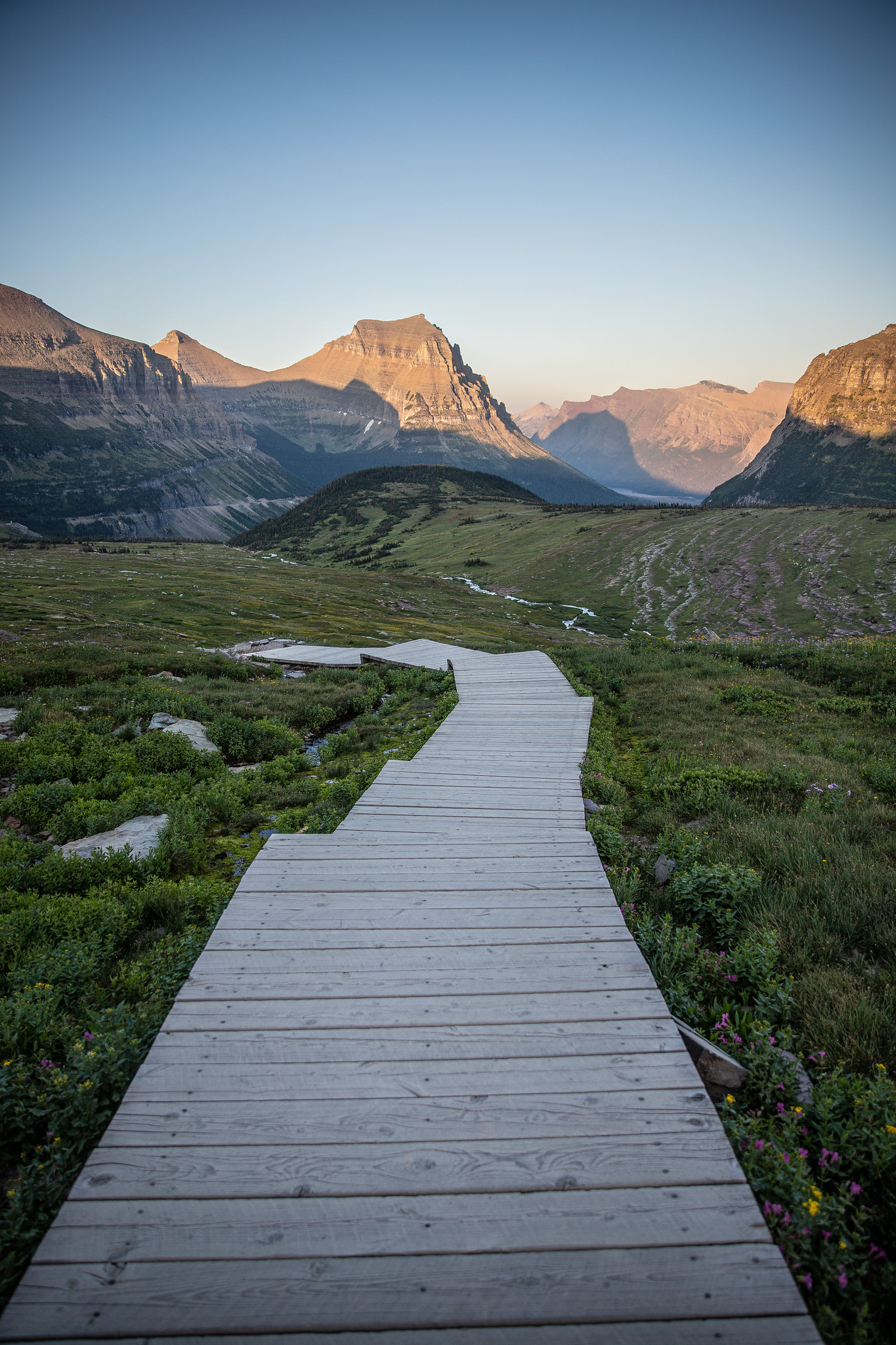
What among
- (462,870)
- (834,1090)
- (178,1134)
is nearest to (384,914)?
(462,870)

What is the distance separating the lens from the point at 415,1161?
3400 mm

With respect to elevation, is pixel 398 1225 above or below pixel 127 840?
above

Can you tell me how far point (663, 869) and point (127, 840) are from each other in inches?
271

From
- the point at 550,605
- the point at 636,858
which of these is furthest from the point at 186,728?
the point at 550,605

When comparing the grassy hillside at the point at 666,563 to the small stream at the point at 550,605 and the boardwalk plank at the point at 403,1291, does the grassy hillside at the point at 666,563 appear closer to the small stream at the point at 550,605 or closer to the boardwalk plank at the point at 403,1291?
the small stream at the point at 550,605

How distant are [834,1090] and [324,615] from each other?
42928 millimetres

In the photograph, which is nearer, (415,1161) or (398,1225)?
(398,1225)

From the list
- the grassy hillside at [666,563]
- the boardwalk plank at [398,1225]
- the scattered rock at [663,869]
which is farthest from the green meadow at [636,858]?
the grassy hillside at [666,563]

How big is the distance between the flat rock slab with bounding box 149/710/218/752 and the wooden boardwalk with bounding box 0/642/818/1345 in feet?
21.0

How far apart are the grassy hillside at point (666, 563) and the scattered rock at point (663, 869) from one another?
44712mm

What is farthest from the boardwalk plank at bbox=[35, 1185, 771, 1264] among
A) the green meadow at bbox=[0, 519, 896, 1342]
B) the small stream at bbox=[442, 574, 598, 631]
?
the small stream at bbox=[442, 574, 598, 631]

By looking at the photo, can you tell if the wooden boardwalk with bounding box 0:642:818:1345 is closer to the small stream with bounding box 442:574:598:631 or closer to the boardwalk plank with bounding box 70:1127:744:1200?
the boardwalk plank with bounding box 70:1127:744:1200

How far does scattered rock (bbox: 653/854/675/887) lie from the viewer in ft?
22.6

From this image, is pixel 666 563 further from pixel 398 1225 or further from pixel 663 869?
pixel 398 1225
